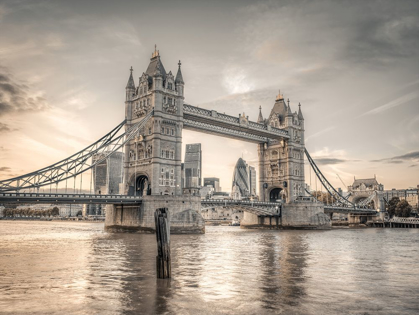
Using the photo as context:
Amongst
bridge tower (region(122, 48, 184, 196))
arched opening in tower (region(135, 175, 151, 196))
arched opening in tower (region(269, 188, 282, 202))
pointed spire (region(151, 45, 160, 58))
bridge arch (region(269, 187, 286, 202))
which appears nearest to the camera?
bridge tower (region(122, 48, 184, 196))

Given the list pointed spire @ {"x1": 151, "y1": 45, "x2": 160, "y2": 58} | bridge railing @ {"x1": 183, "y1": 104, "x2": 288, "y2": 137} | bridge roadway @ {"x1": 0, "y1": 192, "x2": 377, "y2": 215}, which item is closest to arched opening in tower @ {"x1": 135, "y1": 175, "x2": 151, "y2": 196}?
bridge roadway @ {"x1": 0, "y1": 192, "x2": 377, "y2": 215}

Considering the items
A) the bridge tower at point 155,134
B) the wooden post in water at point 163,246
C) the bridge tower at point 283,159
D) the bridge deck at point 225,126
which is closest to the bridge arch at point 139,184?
the bridge tower at point 155,134

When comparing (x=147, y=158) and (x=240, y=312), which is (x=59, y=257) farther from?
(x=147, y=158)

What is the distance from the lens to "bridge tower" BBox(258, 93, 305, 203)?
269ft

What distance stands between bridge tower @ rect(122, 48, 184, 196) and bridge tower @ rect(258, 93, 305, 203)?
29.3 metres

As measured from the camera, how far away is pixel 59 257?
84.5 feet

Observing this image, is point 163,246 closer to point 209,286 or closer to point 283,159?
point 209,286

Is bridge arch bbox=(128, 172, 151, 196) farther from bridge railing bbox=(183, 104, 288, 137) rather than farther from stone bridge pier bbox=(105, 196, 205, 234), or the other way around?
bridge railing bbox=(183, 104, 288, 137)

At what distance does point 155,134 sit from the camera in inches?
2201

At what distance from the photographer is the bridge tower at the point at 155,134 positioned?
56.1 m

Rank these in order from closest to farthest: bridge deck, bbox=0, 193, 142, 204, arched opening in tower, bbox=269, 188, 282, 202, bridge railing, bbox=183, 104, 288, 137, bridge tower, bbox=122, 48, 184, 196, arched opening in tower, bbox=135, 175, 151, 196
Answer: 1. bridge deck, bbox=0, 193, 142, 204
2. bridge tower, bbox=122, 48, 184, 196
3. arched opening in tower, bbox=135, 175, 151, 196
4. bridge railing, bbox=183, 104, 288, 137
5. arched opening in tower, bbox=269, 188, 282, 202

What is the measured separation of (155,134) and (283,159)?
35825 mm

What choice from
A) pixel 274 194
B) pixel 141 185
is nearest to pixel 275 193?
pixel 274 194

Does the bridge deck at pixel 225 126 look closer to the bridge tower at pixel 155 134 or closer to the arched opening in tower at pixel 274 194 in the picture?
the bridge tower at pixel 155 134
